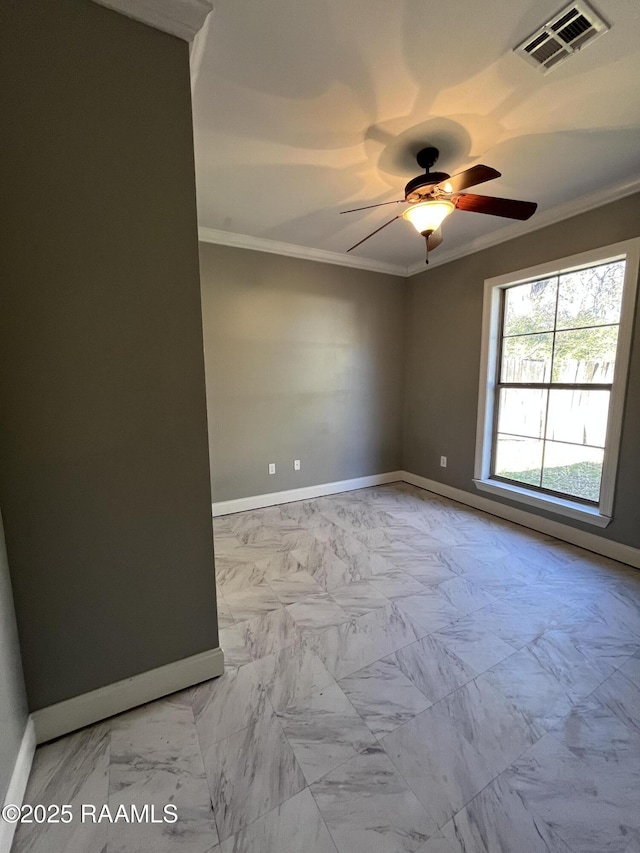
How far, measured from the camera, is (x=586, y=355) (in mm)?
2768

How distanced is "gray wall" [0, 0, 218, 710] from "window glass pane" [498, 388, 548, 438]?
299 centimetres

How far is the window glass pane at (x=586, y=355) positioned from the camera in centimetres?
262

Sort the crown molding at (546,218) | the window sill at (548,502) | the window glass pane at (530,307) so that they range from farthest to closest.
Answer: the window glass pane at (530,307) < the window sill at (548,502) < the crown molding at (546,218)

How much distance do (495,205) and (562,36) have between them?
622 mm

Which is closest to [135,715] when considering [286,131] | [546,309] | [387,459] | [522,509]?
[286,131]

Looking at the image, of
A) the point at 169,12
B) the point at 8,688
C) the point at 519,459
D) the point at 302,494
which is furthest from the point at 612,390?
the point at 8,688

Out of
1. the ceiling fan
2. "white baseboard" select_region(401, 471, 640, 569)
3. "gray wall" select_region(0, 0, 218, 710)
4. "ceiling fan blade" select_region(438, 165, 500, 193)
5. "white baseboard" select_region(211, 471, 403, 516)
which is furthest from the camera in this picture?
"white baseboard" select_region(211, 471, 403, 516)

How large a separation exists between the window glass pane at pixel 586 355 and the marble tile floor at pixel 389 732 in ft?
4.86

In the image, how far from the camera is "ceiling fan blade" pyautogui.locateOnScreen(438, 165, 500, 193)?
5.36ft

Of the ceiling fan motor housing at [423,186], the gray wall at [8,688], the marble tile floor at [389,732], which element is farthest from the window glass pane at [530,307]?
the gray wall at [8,688]

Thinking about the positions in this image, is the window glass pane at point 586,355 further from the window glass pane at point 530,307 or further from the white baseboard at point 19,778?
the white baseboard at point 19,778

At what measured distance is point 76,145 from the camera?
3.86ft

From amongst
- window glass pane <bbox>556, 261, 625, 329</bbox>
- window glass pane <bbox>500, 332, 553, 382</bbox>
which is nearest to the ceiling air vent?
window glass pane <bbox>556, 261, 625, 329</bbox>

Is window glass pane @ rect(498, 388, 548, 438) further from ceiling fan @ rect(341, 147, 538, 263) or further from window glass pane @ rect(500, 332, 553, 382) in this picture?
ceiling fan @ rect(341, 147, 538, 263)
